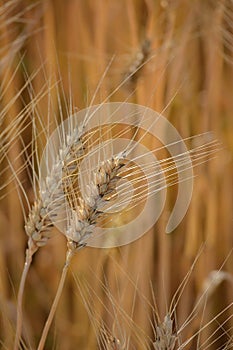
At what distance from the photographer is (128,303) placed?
120 centimetres

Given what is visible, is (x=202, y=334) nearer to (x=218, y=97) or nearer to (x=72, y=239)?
(x=218, y=97)

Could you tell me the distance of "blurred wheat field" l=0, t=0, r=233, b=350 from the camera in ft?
3.98

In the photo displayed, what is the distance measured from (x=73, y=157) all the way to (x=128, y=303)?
1.70 feet

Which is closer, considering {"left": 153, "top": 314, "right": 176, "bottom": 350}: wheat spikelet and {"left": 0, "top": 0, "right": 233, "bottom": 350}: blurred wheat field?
{"left": 153, "top": 314, "right": 176, "bottom": 350}: wheat spikelet

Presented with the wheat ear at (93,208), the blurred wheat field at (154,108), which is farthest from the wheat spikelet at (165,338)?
the blurred wheat field at (154,108)

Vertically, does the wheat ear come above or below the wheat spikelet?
above

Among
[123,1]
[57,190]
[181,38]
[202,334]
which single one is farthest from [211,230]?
[57,190]

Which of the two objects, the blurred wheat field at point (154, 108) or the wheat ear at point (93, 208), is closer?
the wheat ear at point (93, 208)

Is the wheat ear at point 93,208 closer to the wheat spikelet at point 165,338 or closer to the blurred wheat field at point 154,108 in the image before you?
the wheat spikelet at point 165,338

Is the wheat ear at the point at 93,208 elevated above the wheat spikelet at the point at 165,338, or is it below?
above

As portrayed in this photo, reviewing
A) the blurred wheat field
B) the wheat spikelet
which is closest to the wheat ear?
the wheat spikelet

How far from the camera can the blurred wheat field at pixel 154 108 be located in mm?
1212

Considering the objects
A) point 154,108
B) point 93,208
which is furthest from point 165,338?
point 154,108

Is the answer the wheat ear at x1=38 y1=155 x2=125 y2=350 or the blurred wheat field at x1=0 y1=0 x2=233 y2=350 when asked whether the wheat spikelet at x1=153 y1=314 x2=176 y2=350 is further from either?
the blurred wheat field at x1=0 y1=0 x2=233 y2=350
